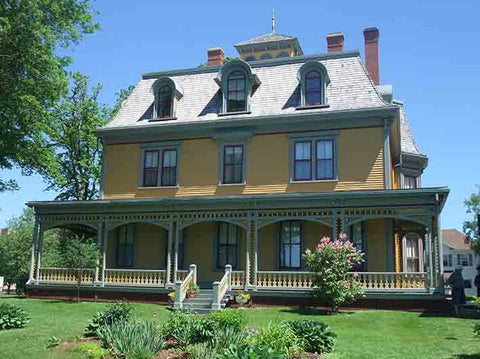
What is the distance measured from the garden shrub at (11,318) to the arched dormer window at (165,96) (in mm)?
13659

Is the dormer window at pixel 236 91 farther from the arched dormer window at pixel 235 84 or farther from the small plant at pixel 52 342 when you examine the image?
the small plant at pixel 52 342

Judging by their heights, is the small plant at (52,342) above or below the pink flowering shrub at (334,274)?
below

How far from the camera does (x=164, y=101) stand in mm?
27641

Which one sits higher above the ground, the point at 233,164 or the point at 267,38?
the point at 267,38

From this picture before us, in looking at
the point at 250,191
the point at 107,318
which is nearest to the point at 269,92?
the point at 250,191

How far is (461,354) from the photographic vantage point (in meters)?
11.8

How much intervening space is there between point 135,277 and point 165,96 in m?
9.20

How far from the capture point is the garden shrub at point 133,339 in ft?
36.1

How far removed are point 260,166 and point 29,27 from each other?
38.8 ft

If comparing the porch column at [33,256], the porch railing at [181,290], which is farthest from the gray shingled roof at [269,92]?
the porch railing at [181,290]

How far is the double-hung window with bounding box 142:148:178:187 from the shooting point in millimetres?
26469

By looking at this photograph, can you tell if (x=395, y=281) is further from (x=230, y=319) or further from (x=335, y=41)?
(x=335, y=41)

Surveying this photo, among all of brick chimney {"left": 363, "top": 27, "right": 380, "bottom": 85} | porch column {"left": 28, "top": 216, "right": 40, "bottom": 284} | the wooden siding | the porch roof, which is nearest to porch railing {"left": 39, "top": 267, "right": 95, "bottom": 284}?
porch column {"left": 28, "top": 216, "right": 40, "bottom": 284}

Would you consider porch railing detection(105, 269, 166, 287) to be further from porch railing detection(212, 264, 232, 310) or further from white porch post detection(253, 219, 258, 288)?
white porch post detection(253, 219, 258, 288)
